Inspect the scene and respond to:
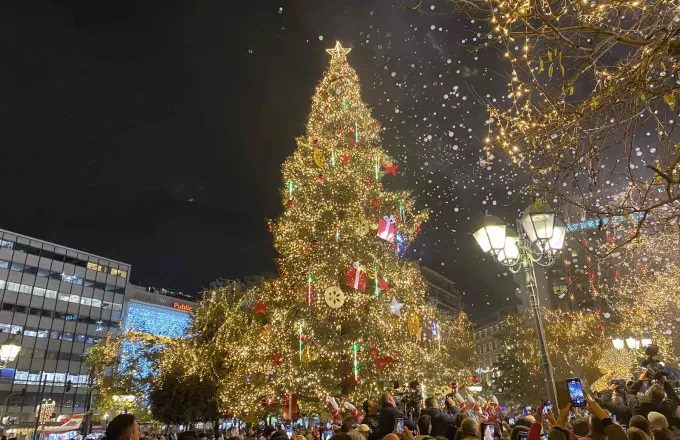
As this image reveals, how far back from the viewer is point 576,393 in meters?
4.77

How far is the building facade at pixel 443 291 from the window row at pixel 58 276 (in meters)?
57.9

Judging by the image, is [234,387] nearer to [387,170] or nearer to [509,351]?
[387,170]

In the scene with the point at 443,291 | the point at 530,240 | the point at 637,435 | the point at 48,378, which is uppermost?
the point at 443,291

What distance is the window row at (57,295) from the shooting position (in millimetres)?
61350

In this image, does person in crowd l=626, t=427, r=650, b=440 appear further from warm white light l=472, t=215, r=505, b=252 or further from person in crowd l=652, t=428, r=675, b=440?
warm white light l=472, t=215, r=505, b=252

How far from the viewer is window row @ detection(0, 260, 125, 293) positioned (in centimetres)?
6216

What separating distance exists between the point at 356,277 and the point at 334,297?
115cm

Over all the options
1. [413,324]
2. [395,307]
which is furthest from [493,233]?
[413,324]

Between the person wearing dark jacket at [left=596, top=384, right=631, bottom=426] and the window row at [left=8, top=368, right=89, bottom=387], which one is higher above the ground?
the window row at [left=8, top=368, right=89, bottom=387]

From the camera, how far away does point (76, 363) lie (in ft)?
217

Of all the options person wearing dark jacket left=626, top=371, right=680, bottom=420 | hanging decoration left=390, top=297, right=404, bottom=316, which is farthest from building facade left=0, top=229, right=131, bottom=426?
person wearing dark jacket left=626, top=371, right=680, bottom=420

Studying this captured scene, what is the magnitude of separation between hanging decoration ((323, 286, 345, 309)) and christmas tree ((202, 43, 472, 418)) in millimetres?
37

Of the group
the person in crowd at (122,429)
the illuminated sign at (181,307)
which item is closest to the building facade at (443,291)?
the illuminated sign at (181,307)

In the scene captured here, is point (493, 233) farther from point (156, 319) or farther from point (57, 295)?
point (156, 319)
